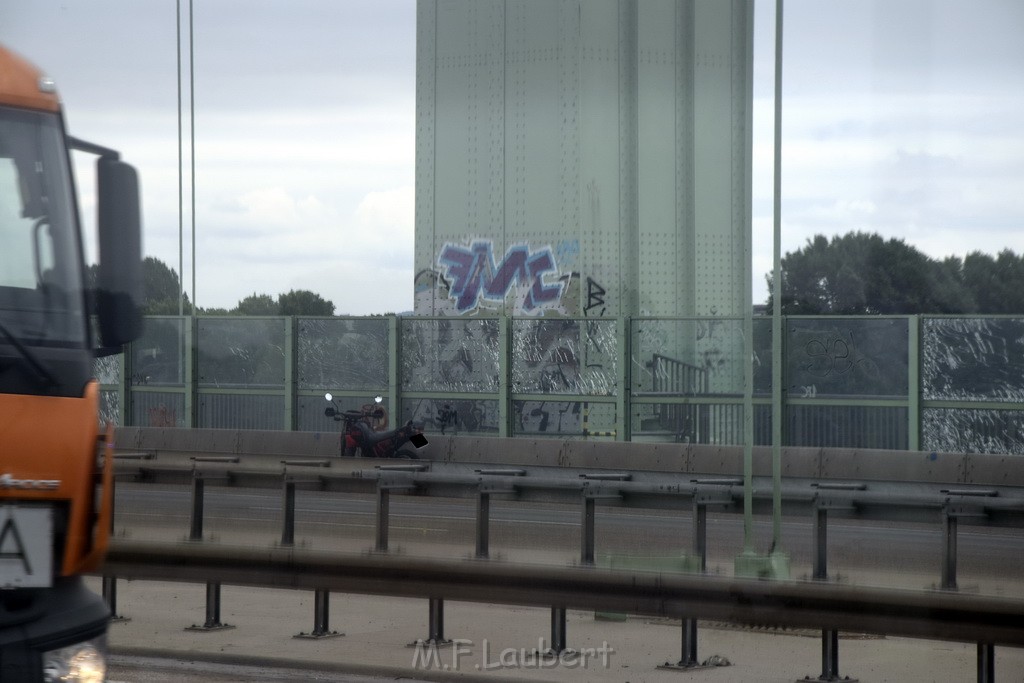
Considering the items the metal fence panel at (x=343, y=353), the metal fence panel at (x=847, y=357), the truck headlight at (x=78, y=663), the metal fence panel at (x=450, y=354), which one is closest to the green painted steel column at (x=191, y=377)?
the metal fence panel at (x=343, y=353)

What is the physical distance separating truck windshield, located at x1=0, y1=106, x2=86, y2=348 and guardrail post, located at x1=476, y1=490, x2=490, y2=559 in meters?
3.43

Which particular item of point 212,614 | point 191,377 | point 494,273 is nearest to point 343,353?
point 191,377

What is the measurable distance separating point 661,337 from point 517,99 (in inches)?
376

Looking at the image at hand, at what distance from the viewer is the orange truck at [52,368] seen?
3.99 metres

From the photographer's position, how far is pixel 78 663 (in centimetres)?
407

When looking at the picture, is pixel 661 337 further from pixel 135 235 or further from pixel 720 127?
pixel 135 235

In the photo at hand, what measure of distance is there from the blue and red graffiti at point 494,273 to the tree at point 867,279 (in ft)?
17.5

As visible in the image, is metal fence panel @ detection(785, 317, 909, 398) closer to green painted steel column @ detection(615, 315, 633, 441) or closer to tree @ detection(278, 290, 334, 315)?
green painted steel column @ detection(615, 315, 633, 441)

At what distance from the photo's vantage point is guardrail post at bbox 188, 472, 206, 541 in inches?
325

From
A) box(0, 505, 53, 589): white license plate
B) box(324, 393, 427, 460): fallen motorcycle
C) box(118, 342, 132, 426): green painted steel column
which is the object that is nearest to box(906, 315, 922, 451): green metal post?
box(324, 393, 427, 460): fallen motorcycle

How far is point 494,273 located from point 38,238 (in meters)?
24.4

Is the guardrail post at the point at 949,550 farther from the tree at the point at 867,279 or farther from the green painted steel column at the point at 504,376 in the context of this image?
the tree at the point at 867,279

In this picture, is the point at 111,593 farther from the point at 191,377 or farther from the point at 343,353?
the point at 191,377

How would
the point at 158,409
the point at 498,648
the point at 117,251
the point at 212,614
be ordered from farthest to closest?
the point at 158,409 < the point at 212,614 < the point at 498,648 < the point at 117,251
